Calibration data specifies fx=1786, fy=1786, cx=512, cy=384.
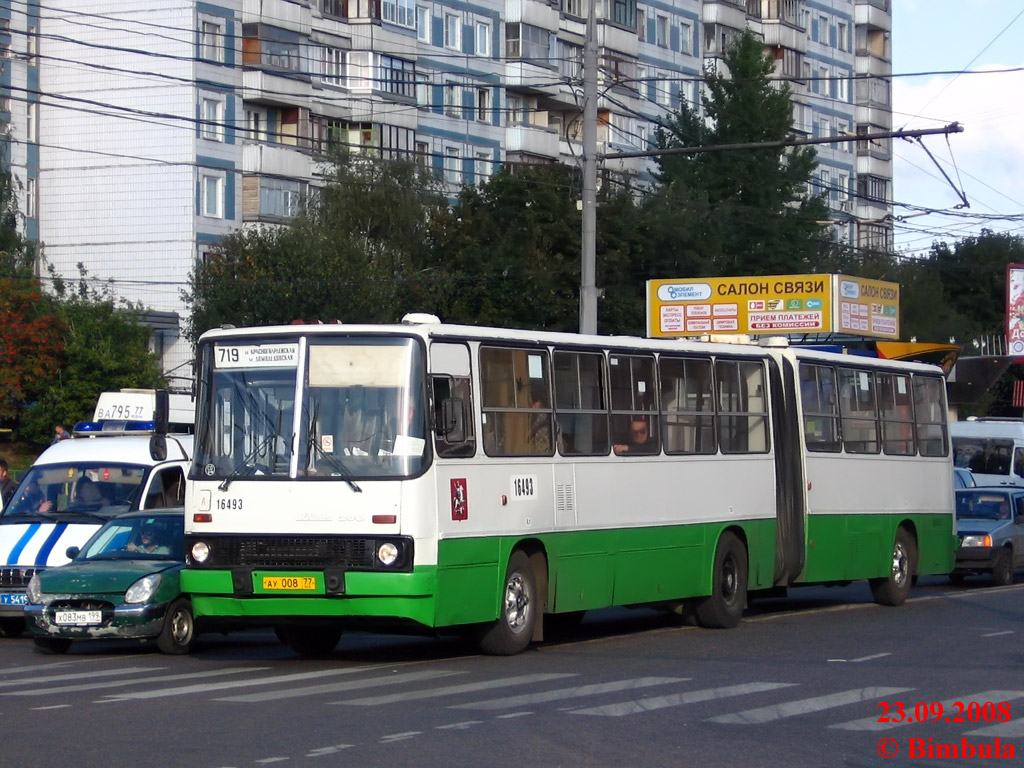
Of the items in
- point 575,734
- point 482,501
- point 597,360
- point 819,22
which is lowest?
point 575,734

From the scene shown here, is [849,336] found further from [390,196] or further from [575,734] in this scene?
[575,734]

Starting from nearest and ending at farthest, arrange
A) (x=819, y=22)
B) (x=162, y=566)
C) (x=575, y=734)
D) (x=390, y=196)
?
(x=575, y=734), (x=162, y=566), (x=390, y=196), (x=819, y=22)

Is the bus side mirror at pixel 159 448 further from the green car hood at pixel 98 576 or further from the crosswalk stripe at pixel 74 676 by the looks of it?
the crosswalk stripe at pixel 74 676

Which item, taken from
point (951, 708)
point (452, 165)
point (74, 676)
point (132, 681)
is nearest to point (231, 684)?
point (132, 681)

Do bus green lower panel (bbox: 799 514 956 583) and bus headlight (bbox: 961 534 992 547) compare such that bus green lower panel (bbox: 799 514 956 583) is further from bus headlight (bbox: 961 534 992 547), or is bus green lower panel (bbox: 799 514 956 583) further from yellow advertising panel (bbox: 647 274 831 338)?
yellow advertising panel (bbox: 647 274 831 338)

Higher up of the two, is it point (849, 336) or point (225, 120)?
point (225, 120)

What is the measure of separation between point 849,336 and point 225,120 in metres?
22.0

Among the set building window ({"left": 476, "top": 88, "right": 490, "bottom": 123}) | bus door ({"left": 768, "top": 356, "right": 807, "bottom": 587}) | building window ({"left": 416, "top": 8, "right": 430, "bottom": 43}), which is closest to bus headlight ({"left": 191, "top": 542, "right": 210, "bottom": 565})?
bus door ({"left": 768, "top": 356, "right": 807, "bottom": 587})

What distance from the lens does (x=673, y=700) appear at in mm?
12055

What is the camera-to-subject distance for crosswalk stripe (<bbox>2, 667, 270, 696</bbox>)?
1304cm

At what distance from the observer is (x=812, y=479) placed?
2058 cm

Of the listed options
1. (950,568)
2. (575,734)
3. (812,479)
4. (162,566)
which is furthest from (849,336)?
(575,734)

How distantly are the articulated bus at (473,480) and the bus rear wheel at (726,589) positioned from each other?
2cm

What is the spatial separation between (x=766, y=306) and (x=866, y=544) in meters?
23.8
